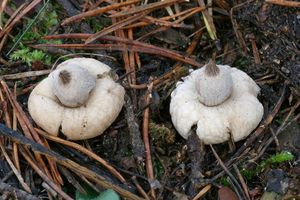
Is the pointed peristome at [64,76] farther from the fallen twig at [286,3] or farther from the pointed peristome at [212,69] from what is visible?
the fallen twig at [286,3]

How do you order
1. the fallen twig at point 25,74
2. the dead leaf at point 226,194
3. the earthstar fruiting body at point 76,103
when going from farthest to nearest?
the fallen twig at point 25,74
the earthstar fruiting body at point 76,103
the dead leaf at point 226,194

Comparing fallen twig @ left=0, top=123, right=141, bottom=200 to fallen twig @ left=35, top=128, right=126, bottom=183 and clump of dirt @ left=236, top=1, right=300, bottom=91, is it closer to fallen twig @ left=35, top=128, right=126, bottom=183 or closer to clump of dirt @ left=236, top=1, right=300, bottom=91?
fallen twig @ left=35, top=128, right=126, bottom=183

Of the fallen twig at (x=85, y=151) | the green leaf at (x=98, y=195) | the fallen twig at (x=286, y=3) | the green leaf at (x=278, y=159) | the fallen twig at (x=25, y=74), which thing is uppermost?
the fallen twig at (x=286, y=3)

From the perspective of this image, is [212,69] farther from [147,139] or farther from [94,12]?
[94,12]

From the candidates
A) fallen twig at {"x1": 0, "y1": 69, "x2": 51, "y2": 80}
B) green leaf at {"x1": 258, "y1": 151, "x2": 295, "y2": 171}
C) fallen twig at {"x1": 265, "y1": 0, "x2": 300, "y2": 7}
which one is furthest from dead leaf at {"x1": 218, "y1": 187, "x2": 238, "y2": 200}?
fallen twig at {"x1": 0, "y1": 69, "x2": 51, "y2": 80}

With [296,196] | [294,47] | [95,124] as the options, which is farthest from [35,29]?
[296,196]

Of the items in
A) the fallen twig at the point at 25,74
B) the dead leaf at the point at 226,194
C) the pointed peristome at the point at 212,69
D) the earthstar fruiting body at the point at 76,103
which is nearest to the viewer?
the dead leaf at the point at 226,194

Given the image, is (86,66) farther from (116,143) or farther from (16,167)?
(16,167)

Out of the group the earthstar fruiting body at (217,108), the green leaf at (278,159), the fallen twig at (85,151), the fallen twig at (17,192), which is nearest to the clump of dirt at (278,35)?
the earthstar fruiting body at (217,108)
